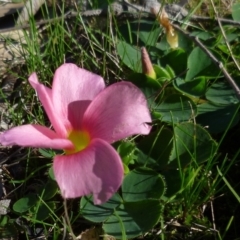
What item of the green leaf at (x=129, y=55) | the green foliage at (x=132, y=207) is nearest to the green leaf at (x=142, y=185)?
the green foliage at (x=132, y=207)

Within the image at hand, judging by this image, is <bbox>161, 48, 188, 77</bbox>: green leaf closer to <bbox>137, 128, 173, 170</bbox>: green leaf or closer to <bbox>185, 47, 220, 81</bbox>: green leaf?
A: <bbox>185, 47, 220, 81</bbox>: green leaf

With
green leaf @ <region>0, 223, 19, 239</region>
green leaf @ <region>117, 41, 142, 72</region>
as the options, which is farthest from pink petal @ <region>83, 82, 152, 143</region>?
green leaf @ <region>117, 41, 142, 72</region>

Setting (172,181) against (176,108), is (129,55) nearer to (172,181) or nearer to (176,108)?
(176,108)

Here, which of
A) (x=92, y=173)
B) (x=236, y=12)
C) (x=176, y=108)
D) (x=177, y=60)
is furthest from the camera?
(x=236, y=12)

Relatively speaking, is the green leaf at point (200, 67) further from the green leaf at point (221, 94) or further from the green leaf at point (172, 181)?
the green leaf at point (172, 181)

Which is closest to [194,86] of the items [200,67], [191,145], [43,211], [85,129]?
[200,67]

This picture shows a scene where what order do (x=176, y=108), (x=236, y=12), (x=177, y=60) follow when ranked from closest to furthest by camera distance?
(x=176, y=108)
(x=177, y=60)
(x=236, y=12)
